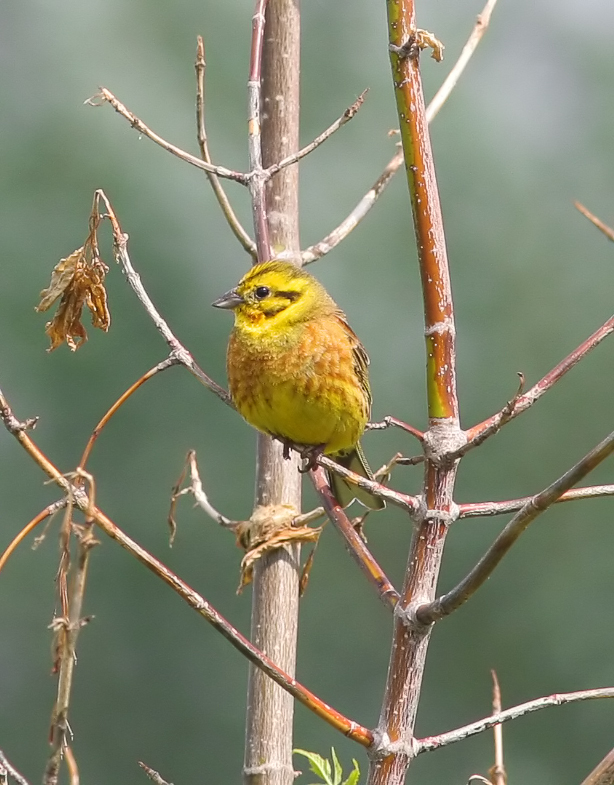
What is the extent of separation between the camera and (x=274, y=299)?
3.09 m

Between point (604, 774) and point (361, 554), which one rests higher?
point (361, 554)

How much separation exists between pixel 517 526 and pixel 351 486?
42.9 inches

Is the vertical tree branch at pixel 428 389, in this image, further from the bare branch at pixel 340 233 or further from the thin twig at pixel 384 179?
the bare branch at pixel 340 233

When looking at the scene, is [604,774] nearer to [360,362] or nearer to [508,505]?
[508,505]

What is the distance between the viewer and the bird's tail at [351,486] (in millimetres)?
2985

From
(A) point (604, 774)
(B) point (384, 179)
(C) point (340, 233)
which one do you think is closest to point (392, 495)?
(A) point (604, 774)

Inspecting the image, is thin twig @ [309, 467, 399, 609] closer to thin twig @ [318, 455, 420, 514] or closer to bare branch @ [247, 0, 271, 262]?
thin twig @ [318, 455, 420, 514]

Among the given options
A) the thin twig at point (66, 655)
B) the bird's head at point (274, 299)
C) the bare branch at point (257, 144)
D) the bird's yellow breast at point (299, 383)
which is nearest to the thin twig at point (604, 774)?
the thin twig at point (66, 655)

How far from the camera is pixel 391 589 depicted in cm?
203

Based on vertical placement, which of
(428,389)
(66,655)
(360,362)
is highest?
(360,362)

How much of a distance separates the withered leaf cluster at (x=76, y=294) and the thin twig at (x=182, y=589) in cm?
56

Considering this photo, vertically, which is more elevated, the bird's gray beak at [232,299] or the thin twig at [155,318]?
the bird's gray beak at [232,299]

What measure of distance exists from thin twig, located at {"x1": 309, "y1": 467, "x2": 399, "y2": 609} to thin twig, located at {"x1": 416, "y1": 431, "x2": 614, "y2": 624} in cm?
23

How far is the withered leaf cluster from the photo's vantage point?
87.7 inches
